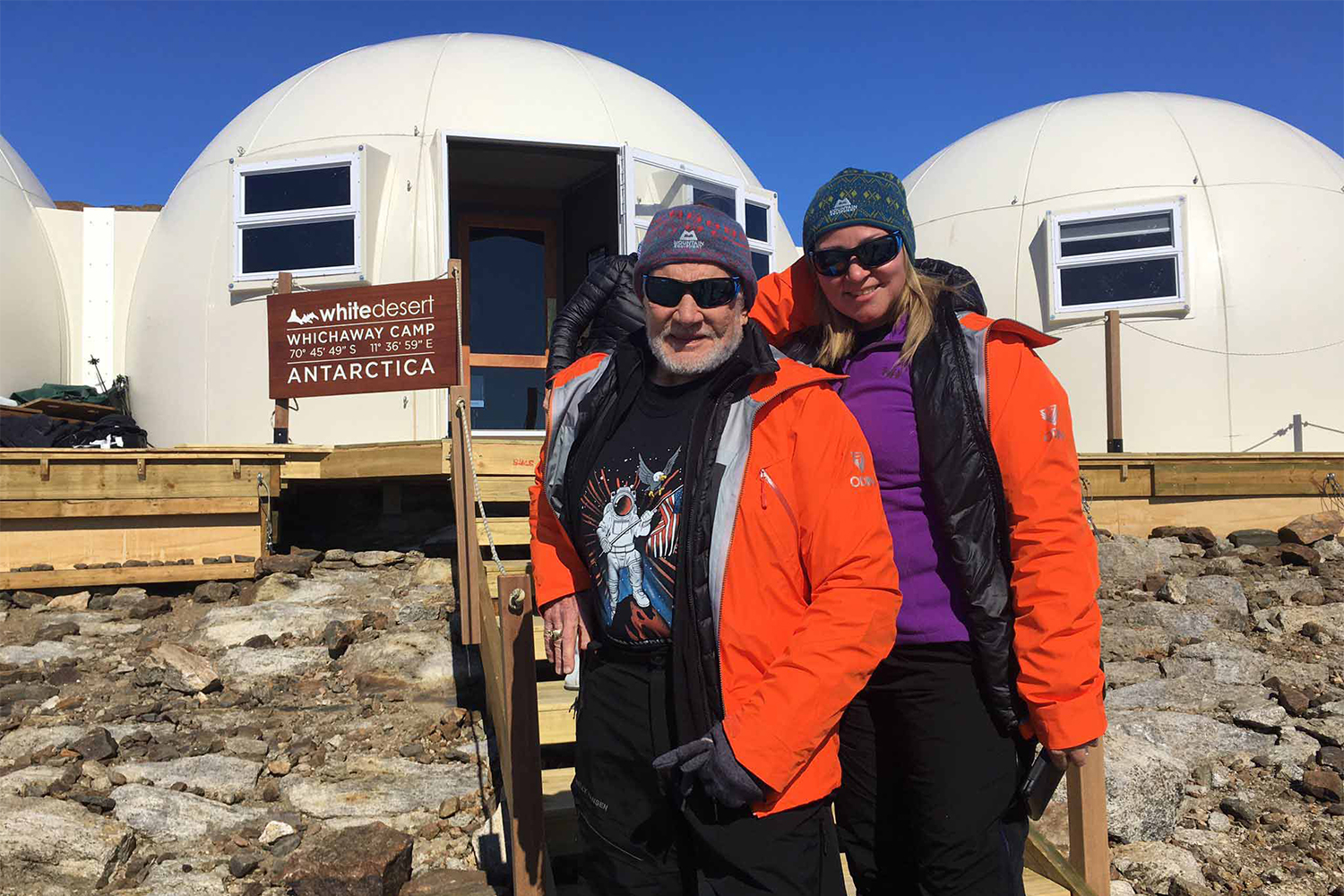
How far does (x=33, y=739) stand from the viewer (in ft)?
13.7

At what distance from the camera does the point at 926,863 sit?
1833 mm

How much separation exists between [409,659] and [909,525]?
3.90 meters

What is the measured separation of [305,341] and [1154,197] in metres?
7.84

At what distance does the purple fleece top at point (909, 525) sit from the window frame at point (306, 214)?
647cm

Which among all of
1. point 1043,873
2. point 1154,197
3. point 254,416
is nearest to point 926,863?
point 1043,873

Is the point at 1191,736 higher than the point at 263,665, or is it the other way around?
the point at 263,665

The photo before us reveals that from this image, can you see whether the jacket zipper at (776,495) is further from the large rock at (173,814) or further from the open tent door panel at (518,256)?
the open tent door panel at (518,256)

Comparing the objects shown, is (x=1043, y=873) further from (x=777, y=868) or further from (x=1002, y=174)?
(x=1002, y=174)

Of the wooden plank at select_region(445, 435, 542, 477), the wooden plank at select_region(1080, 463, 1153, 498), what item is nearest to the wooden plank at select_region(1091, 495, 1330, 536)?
the wooden plank at select_region(1080, 463, 1153, 498)

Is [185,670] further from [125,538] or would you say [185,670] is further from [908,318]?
[908,318]

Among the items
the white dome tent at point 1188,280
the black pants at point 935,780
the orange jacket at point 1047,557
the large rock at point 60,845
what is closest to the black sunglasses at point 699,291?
the orange jacket at point 1047,557

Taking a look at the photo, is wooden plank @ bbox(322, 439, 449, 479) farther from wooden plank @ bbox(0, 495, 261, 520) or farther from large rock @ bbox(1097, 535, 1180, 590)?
large rock @ bbox(1097, 535, 1180, 590)

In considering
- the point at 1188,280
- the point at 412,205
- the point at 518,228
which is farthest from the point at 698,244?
the point at 1188,280

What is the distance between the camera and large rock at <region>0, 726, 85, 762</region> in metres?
4.09
